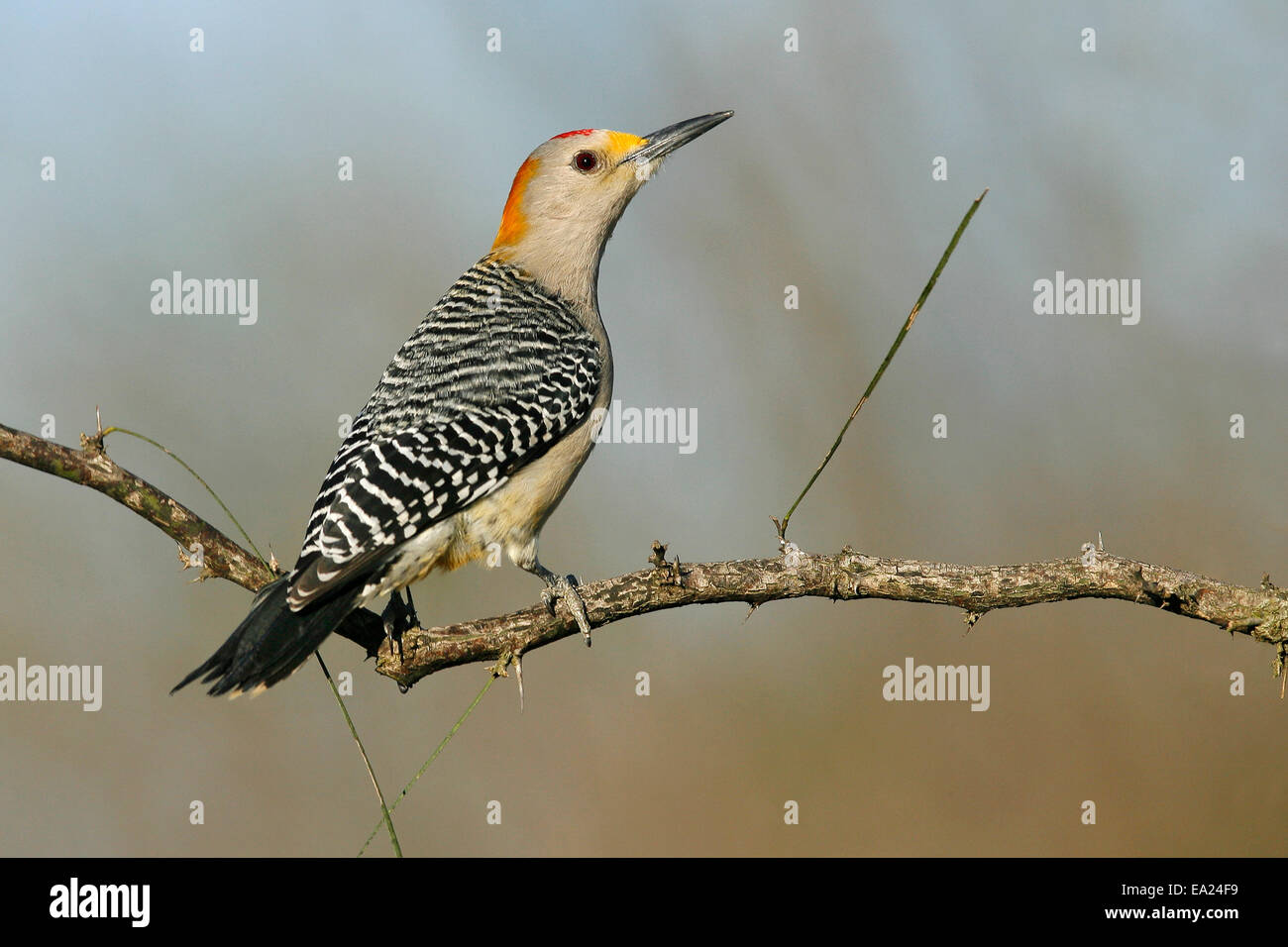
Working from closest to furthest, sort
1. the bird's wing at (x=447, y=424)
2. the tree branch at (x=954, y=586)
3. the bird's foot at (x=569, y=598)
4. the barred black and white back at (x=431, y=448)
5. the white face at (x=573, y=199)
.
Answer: the tree branch at (x=954, y=586)
the barred black and white back at (x=431, y=448)
the bird's foot at (x=569, y=598)
the bird's wing at (x=447, y=424)
the white face at (x=573, y=199)

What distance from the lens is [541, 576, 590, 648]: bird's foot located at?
14.3 feet

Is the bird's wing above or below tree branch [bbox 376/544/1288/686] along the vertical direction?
above

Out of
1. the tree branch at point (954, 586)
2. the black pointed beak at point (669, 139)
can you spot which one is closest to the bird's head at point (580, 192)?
the black pointed beak at point (669, 139)

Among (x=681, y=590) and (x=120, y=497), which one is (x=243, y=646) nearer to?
(x=120, y=497)

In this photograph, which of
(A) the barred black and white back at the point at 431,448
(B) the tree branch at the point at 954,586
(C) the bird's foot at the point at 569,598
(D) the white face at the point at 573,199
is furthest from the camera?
(D) the white face at the point at 573,199

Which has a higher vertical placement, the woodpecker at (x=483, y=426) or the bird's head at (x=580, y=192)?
the bird's head at (x=580, y=192)

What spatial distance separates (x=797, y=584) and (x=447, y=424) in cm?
193

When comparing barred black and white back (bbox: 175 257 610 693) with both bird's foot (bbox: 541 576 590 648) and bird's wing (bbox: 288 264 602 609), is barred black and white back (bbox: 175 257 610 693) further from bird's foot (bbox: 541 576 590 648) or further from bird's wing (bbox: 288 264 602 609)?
bird's foot (bbox: 541 576 590 648)

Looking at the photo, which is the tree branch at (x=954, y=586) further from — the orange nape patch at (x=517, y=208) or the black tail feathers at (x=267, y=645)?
the orange nape patch at (x=517, y=208)

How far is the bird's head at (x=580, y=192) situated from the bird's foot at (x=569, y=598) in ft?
7.42

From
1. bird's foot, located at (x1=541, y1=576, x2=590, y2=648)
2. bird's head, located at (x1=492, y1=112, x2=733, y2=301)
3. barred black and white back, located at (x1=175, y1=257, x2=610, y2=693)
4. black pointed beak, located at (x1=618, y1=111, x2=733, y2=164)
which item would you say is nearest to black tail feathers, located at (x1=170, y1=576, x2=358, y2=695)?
barred black and white back, located at (x1=175, y1=257, x2=610, y2=693)

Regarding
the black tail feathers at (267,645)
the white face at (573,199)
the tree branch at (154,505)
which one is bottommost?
the black tail feathers at (267,645)

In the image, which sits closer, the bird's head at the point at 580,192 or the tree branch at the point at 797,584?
the tree branch at the point at 797,584

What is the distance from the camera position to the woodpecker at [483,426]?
424 centimetres
